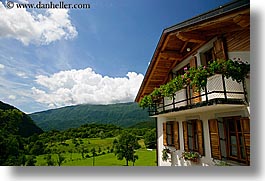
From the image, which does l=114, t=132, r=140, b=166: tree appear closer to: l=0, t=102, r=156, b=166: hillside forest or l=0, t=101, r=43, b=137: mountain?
l=0, t=102, r=156, b=166: hillside forest

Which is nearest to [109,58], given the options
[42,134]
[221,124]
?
[42,134]

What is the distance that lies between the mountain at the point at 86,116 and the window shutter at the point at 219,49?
219cm

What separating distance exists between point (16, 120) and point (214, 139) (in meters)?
3.57

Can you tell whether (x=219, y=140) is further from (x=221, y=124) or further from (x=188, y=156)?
(x=188, y=156)

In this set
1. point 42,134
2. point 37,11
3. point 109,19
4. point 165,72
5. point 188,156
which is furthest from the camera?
point 165,72

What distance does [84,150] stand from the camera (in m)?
3.98

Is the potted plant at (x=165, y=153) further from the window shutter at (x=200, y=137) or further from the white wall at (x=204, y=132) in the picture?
the window shutter at (x=200, y=137)

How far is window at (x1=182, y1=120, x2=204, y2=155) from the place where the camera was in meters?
4.14

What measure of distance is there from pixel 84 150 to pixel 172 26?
9.45 feet

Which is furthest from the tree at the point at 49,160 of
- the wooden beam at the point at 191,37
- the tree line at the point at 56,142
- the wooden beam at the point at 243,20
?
the wooden beam at the point at 243,20

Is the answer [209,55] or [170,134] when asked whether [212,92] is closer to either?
[209,55]

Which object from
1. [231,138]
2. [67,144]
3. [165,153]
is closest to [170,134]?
[165,153]

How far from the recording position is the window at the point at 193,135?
4.14m

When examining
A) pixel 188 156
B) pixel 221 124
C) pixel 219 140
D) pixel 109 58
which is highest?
pixel 109 58
